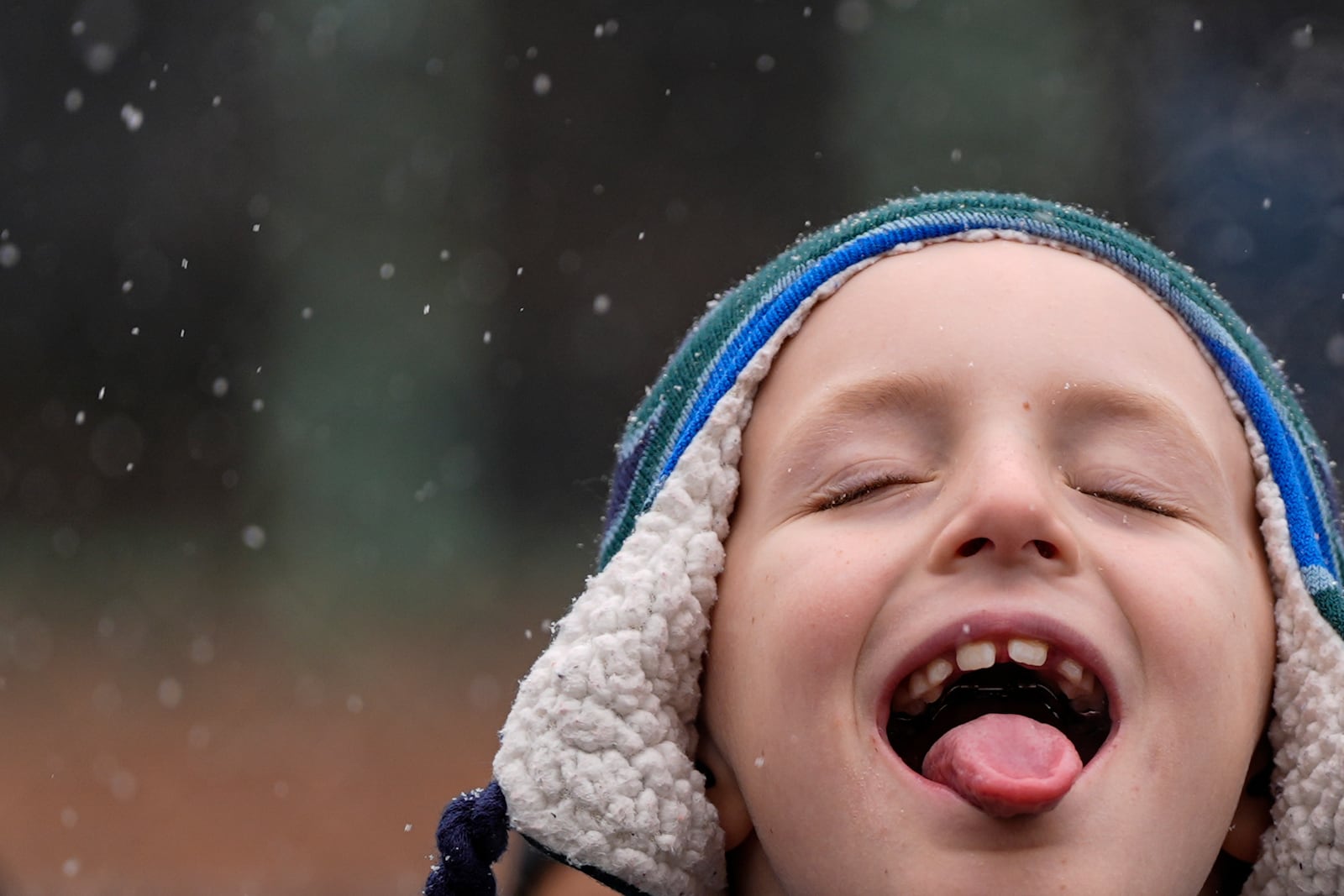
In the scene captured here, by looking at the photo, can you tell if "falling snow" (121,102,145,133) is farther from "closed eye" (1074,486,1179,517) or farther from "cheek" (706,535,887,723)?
"closed eye" (1074,486,1179,517)

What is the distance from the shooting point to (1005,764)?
168cm

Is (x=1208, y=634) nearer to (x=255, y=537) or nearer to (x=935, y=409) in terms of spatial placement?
(x=935, y=409)

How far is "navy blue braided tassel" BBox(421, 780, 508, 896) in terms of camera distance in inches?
77.0

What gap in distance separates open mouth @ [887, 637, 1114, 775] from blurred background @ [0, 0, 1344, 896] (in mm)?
5859

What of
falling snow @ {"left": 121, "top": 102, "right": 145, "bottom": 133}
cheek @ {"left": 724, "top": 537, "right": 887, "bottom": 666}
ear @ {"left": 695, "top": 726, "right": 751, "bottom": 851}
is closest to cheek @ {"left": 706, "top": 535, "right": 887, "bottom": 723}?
cheek @ {"left": 724, "top": 537, "right": 887, "bottom": 666}

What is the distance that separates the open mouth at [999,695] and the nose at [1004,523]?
0.09 m

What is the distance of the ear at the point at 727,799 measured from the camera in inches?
77.7

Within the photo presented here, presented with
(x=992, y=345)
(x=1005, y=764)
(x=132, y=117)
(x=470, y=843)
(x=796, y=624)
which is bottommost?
(x=470, y=843)

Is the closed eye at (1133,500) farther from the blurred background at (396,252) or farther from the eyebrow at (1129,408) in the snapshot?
the blurred background at (396,252)

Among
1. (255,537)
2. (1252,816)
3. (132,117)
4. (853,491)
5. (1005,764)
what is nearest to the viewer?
(1005,764)

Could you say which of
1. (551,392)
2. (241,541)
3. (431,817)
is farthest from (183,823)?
(551,392)

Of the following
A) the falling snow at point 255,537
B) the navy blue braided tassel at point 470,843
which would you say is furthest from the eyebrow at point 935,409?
the falling snow at point 255,537

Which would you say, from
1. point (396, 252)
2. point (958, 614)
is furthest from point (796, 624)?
point (396, 252)

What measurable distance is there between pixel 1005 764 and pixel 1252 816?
1.62 feet
